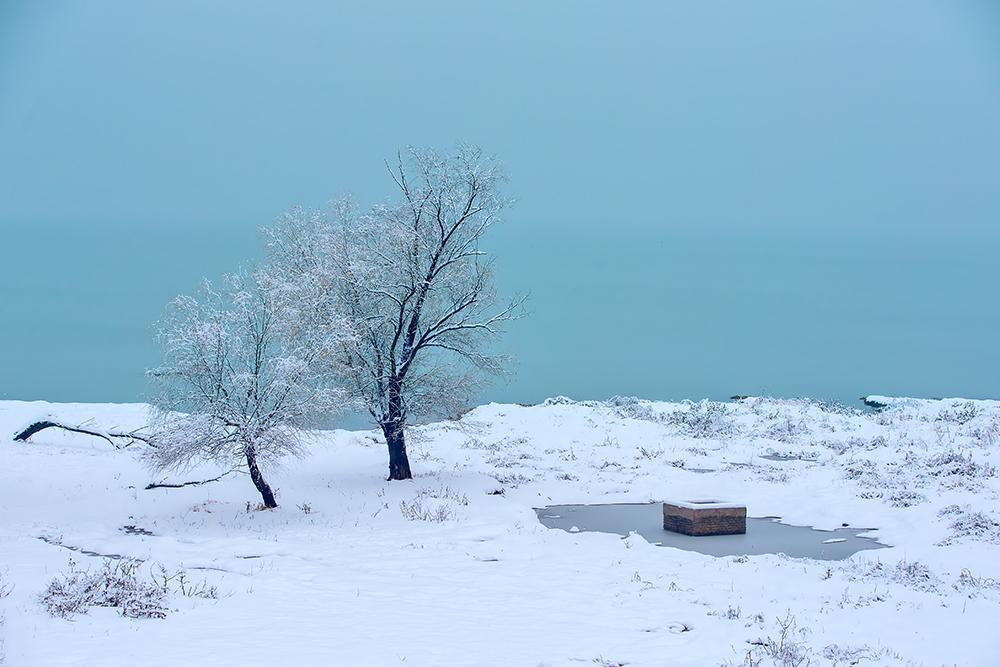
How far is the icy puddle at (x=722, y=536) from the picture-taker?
14953 mm

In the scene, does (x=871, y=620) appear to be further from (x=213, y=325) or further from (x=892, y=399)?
(x=892, y=399)

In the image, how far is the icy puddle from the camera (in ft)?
49.1

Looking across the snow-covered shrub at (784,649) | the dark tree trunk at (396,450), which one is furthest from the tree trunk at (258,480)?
the snow-covered shrub at (784,649)

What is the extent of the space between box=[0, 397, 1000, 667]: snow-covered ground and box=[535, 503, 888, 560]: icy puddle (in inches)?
25.1

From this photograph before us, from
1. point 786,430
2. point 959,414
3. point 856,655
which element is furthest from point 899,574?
point 959,414

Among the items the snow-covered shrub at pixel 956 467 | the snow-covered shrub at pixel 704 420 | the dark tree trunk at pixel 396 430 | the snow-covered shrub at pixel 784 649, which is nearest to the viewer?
the snow-covered shrub at pixel 784 649

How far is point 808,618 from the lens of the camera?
10172 millimetres

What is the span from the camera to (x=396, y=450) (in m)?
22.6

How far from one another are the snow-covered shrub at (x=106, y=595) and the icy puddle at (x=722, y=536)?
8799 millimetres

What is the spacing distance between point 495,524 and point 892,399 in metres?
36.7

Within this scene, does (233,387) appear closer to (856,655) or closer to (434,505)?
(434,505)

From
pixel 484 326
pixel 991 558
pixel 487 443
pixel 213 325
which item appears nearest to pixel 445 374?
pixel 484 326

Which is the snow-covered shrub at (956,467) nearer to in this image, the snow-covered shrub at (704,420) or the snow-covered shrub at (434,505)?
the snow-covered shrub at (704,420)

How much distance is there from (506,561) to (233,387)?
768cm
